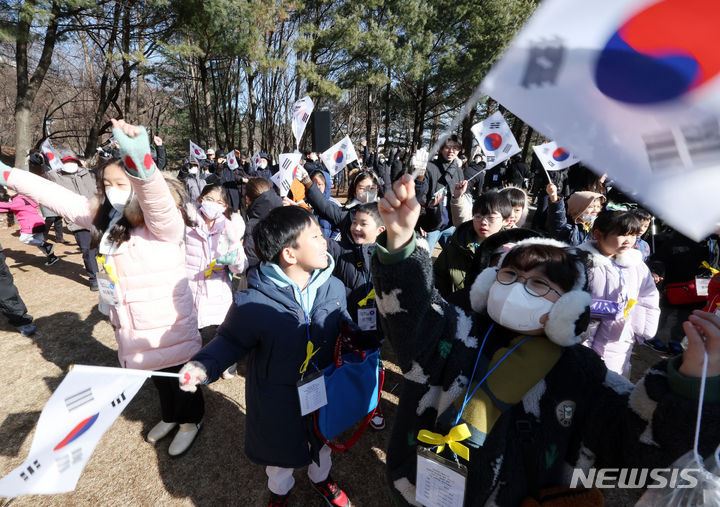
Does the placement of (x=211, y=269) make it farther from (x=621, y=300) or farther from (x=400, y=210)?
(x=621, y=300)

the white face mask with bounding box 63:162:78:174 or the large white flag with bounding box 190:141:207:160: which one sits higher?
the large white flag with bounding box 190:141:207:160

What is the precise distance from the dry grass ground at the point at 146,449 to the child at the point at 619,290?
0.99m

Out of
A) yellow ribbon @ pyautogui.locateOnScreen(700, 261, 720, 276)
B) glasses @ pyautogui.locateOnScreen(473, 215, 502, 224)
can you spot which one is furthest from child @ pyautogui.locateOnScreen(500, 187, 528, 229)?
yellow ribbon @ pyautogui.locateOnScreen(700, 261, 720, 276)

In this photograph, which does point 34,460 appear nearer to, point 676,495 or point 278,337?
point 278,337

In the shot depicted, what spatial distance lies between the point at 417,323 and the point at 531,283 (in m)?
0.42

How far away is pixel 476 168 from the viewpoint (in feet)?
25.5

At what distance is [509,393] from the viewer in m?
1.01

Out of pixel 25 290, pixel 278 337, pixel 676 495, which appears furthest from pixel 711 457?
pixel 25 290

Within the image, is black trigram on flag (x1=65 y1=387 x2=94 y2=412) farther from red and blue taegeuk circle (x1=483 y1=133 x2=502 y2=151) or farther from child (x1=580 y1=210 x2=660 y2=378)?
red and blue taegeuk circle (x1=483 y1=133 x2=502 y2=151)

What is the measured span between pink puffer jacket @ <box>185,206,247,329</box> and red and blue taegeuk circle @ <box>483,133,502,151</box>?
377cm

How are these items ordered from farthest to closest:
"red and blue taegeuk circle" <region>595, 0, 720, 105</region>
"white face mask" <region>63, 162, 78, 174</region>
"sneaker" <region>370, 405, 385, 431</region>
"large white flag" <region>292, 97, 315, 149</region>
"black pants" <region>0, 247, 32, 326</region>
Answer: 1. "white face mask" <region>63, 162, 78, 174</region>
2. "large white flag" <region>292, 97, 315, 149</region>
3. "black pants" <region>0, 247, 32, 326</region>
4. "sneaker" <region>370, 405, 385, 431</region>
5. "red and blue taegeuk circle" <region>595, 0, 720, 105</region>

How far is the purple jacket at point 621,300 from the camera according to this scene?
2068 mm

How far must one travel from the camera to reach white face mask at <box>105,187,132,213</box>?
175cm

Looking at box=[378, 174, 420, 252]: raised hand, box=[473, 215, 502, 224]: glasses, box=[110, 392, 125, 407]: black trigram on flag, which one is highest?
box=[378, 174, 420, 252]: raised hand
